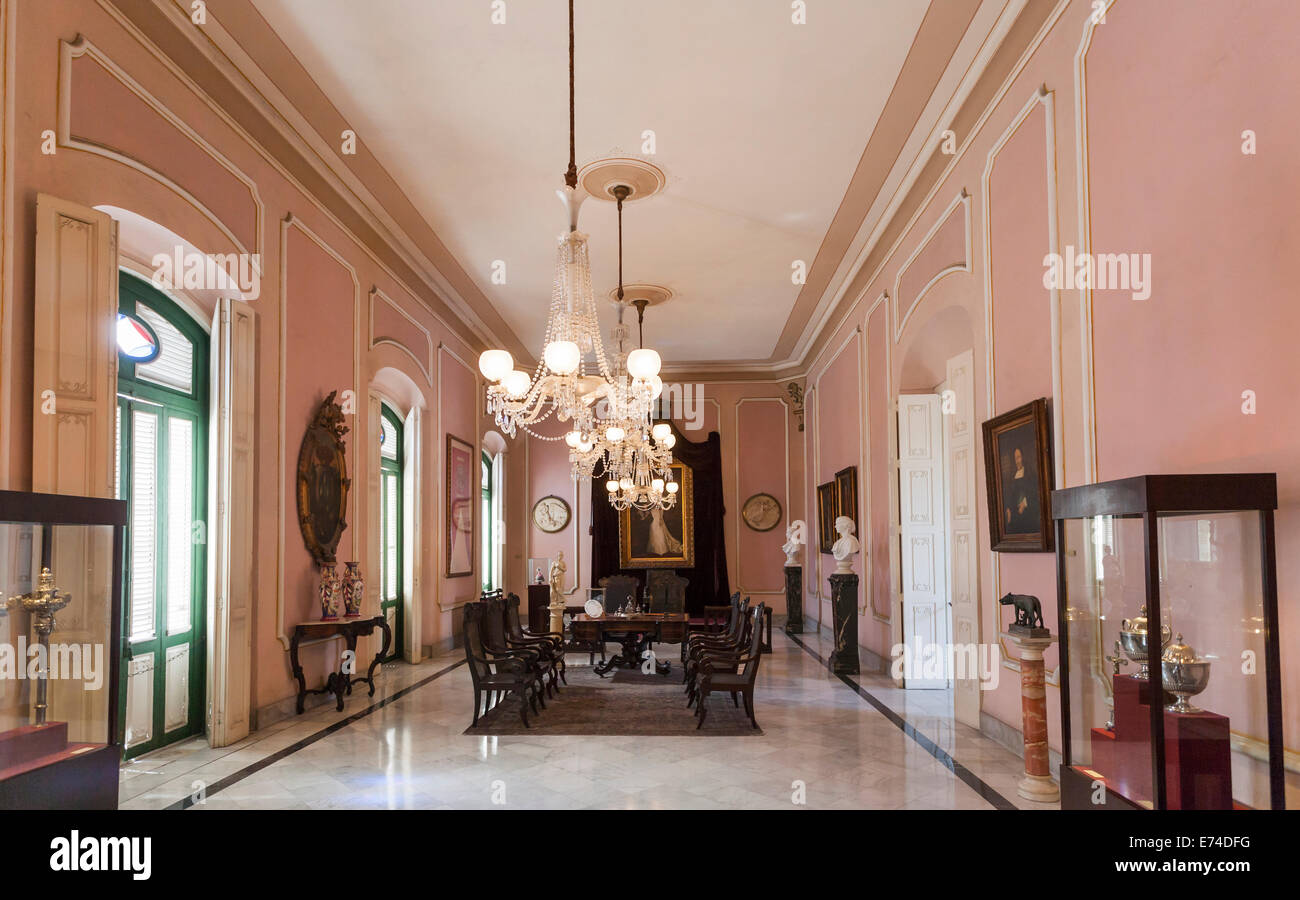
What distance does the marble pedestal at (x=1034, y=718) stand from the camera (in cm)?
425

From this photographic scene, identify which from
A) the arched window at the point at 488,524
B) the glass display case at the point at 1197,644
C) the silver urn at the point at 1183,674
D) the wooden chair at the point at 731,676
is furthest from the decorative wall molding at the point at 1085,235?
the arched window at the point at 488,524

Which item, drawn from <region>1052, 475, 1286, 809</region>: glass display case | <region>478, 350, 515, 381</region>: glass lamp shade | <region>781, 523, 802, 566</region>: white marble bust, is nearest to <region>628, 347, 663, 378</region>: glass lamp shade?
<region>478, 350, 515, 381</region>: glass lamp shade

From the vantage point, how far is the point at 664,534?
14.1 meters

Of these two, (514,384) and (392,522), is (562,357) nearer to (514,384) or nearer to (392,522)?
(514,384)

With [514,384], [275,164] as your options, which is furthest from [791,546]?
[275,164]

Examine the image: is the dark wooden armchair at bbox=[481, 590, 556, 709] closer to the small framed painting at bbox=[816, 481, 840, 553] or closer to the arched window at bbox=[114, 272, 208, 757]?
the arched window at bbox=[114, 272, 208, 757]

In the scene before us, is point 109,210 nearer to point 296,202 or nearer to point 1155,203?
point 296,202

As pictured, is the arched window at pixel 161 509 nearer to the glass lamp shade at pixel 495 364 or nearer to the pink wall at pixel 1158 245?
the glass lamp shade at pixel 495 364

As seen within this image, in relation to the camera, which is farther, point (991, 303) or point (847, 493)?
point (847, 493)

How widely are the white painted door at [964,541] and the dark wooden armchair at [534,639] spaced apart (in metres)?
3.59

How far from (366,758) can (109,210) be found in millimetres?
3552

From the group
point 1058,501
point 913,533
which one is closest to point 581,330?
point 1058,501

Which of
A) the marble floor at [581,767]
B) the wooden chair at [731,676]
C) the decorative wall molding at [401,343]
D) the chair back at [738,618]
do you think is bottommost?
Result: the marble floor at [581,767]

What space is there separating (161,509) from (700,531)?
31.8ft
